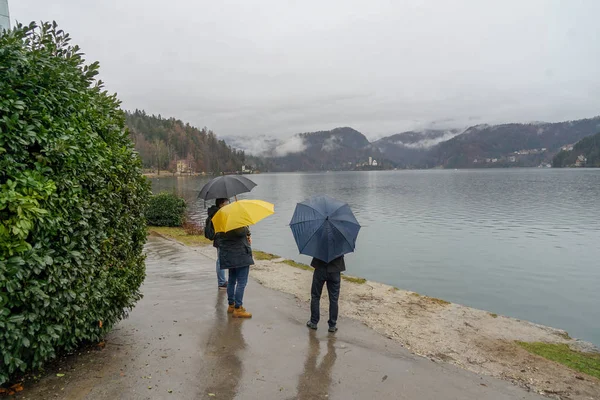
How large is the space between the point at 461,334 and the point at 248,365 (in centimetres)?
406

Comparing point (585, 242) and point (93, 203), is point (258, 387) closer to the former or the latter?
point (93, 203)

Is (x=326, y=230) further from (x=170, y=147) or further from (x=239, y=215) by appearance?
(x=170, y=147)

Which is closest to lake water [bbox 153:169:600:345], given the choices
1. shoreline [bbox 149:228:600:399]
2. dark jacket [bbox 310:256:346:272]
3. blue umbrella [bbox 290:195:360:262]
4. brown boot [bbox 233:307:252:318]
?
shoreline [bbox 149:228:600:399]

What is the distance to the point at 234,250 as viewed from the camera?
688 centimetres

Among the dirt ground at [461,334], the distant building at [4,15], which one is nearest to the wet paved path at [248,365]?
the dirt ground at [461,334]

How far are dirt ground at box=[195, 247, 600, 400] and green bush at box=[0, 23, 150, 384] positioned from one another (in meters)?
4.64

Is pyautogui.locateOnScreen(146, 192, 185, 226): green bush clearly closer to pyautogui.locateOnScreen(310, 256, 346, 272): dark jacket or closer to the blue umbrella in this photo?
the blue umbrella

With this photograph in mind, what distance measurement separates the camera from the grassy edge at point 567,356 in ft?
18.8

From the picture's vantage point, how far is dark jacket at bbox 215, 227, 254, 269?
271 inches

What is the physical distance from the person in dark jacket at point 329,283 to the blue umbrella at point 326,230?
273 mm

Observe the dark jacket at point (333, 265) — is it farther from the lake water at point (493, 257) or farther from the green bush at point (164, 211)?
the green bush at point (164, 211)

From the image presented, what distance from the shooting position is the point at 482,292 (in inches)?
566

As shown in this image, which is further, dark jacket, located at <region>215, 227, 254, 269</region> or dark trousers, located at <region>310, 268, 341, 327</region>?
dark jacket, located at <region>215, 227, 254, 269</region>

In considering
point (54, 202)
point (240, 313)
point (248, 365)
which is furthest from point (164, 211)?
point (54, 202)
